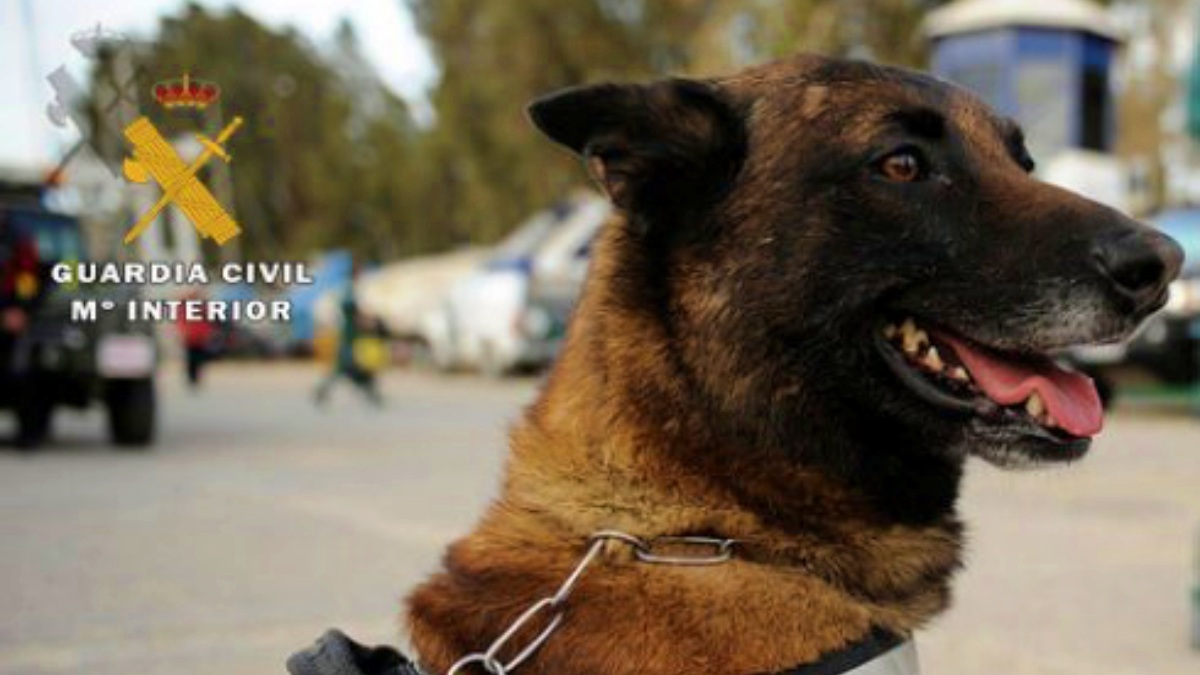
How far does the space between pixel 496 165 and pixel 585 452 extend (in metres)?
33.4

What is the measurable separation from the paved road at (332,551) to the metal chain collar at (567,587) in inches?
16.8

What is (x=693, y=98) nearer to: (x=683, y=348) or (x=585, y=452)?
(x=683, y=348)

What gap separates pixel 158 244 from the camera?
112 inches

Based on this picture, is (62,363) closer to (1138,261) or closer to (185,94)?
(185,94)

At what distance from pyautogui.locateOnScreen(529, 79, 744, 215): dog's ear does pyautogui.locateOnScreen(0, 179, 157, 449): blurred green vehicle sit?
7.26 m

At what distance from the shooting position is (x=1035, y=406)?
225 centimetres

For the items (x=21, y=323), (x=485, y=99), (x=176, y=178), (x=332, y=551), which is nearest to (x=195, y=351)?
(x=21, y=323)

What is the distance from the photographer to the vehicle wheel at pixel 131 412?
434 inches

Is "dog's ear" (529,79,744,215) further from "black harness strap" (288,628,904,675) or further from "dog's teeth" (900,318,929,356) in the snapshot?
"black harness strap" (288,628,904,675)

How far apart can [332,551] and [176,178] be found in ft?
14.0

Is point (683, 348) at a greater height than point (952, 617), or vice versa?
point (683, 348)

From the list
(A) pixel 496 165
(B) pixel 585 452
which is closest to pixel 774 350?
(B) pixel 585 452

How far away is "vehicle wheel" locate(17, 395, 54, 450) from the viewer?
10562 millimetres

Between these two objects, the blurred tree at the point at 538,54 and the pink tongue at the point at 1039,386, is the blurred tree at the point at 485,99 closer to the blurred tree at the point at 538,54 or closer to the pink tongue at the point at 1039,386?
the blurred tree at the point at 538,54
